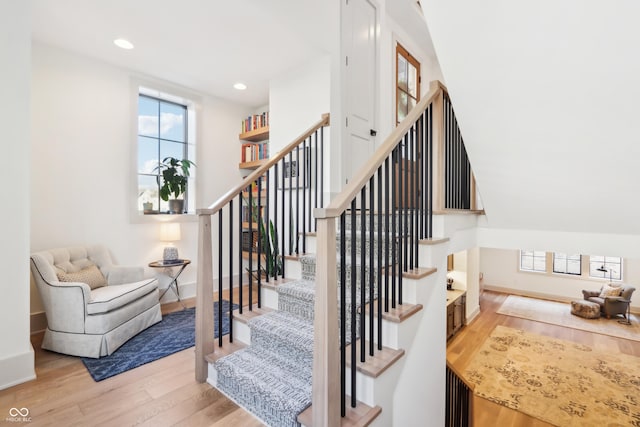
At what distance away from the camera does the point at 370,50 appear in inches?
136

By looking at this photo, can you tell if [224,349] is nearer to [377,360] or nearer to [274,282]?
[274,282]

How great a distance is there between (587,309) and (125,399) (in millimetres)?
8736

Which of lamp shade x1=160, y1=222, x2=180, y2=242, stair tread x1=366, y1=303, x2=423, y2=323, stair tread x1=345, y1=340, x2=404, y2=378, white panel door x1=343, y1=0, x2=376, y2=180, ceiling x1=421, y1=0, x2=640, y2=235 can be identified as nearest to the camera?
ceiling x1=421, y1=0, x2=640, y2=235

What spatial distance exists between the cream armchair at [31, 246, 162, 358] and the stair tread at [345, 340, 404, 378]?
212cm

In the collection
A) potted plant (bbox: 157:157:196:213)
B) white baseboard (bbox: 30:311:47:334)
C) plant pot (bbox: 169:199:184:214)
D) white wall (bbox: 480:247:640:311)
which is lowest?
white wall (bbox: 480:247:640:311)

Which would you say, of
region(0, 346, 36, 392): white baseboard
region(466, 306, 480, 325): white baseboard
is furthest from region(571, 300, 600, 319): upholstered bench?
region(0, 346, 36, 392): white baseboard

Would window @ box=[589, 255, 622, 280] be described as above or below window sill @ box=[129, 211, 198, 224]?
below

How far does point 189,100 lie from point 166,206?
1.54 metres

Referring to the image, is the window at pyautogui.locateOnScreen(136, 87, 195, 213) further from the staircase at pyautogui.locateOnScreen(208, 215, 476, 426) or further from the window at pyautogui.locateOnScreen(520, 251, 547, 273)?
the window at pyautogui.locateOnScreen(520, 251, 547, 273)

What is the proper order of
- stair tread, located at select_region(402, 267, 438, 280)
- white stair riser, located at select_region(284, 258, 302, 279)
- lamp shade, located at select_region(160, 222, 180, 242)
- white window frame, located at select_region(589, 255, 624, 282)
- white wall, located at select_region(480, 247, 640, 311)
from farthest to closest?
1. white window frame, located at select_region(589, 255, 624, 282)
2. white wall, located at select_region(480, 247, 640, 311)
3. lamp shade, located at select_region(160, 222, 180, 242)
4. white stair riser, located at select_region(284, 258, 302, 279)
5. stair tread, located at select_region(402, 267, 438, 280)

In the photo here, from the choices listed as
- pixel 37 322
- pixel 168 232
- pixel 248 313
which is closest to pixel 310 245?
pixel 248 313

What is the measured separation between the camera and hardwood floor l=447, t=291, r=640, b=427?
3418 mm

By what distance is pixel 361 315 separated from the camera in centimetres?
151

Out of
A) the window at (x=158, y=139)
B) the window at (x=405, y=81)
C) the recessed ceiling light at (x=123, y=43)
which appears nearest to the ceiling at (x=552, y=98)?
the window at (x=405, y=81)
